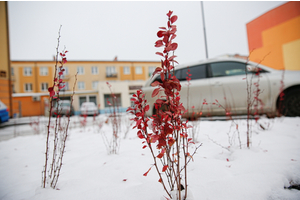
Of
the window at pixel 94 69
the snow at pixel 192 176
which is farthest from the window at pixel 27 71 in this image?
the snow at pixel 192 176

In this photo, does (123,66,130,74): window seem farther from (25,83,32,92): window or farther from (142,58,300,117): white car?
(142,58,300,117): white car

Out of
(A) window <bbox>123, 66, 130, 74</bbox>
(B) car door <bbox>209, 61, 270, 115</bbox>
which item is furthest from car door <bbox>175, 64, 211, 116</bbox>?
(A) window <bbox>123, 66, 130, 74</bbox>

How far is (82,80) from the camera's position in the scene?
78.8ft

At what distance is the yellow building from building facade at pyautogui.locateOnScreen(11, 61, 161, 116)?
28.2 feet

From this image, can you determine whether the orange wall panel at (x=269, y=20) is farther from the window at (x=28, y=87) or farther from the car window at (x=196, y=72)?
the window at (x=28, y=87)

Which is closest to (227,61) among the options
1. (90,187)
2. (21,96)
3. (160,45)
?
(160,45)

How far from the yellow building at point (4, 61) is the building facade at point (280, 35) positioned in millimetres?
15623

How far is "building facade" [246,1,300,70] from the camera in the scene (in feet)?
28.8

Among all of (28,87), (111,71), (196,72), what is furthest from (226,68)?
(28,87)

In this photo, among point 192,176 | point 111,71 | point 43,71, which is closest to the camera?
point 192,176

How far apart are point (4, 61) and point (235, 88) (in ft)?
45.5

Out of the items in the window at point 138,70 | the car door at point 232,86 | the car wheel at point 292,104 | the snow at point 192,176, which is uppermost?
the window at point 138,70

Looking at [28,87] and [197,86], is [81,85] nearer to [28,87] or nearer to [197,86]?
[28,87]

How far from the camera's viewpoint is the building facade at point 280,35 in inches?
346
